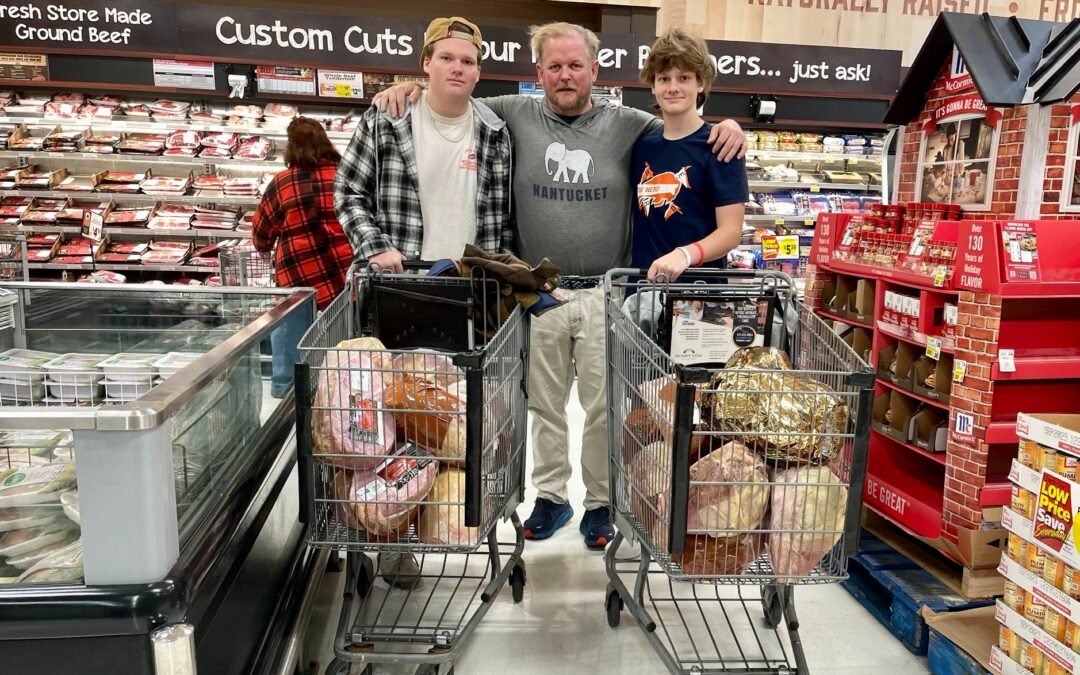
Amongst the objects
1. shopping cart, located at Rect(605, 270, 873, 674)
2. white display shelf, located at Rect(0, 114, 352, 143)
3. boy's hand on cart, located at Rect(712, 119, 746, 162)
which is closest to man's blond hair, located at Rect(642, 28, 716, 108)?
boy's hand on cart, located at Rect(712, 119, 746, 162)

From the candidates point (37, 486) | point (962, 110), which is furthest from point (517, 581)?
point (962, 110)

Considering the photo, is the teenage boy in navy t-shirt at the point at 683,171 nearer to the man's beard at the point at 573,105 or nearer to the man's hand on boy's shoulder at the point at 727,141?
the man's hand on boy's shoulder at the point at 727,141

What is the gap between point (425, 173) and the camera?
260 centimetres

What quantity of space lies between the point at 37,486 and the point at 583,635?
1.63m

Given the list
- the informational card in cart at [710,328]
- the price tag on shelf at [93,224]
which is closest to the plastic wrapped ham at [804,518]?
the informational card in cart at [710,328]

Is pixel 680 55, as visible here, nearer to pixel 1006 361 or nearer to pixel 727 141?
pixel 727 141

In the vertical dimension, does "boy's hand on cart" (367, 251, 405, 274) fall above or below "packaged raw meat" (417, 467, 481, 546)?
above

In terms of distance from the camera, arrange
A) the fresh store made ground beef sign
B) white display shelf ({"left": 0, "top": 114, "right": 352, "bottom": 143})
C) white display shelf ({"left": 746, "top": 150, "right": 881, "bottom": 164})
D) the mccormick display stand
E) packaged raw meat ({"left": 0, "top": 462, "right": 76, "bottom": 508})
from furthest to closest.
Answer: white display shelf ({"left": 746, "top": 150, "right": 881, "bottom": 164}) < white display shelf ({"left": 0, "top": 114, "right": 352, "bottom": 143}) < the fresh store made ground beef sign < the mccormick display stand < packaged raw meat ({"left": 0, "top": 462, "right": 76, "bottom": 508})

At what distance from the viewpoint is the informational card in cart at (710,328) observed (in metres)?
2.22

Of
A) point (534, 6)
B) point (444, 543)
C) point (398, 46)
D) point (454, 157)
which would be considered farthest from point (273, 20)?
point (444, 543)

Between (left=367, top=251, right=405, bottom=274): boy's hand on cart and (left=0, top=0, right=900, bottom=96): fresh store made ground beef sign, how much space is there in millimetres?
4090

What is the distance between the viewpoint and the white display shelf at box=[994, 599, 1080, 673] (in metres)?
1.79

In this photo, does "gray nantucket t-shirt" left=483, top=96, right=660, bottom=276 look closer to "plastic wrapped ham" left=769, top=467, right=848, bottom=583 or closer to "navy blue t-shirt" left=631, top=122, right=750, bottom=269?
"navy blue t-shirt" left=631, top=122, right=750, bottom=269

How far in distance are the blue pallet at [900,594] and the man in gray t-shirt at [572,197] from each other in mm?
991
